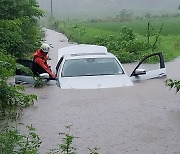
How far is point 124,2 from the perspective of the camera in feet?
455

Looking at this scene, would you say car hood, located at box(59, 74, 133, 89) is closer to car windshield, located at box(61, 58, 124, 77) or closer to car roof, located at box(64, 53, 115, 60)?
car windshield, located at box(61, 58, 124, 77)

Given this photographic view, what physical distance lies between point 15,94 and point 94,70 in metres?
3.09

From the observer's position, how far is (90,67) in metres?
11.2

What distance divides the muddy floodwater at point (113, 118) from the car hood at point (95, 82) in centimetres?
15

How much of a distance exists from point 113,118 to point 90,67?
3152 mm

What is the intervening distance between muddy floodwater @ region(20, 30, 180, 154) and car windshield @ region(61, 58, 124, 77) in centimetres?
58

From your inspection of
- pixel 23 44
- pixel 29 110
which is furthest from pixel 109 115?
pixel 23 44

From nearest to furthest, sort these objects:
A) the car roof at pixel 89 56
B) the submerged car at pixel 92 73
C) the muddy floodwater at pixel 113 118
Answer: the muddy floodwater at pixel 113 118 < the submerged car at pixel 92 73 < the car roof at pixel 89 56

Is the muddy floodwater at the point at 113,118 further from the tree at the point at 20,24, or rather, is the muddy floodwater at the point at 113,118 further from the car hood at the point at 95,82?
the tree at the point at 20,24

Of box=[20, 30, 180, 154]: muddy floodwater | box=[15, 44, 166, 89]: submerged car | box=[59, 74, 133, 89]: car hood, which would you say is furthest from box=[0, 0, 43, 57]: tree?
box=[20, 30, 180, 154]: muddy floodwater

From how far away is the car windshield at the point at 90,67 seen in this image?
36.3 ft

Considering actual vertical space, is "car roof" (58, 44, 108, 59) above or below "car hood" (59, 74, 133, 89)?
above

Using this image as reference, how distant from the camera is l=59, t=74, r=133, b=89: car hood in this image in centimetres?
1042

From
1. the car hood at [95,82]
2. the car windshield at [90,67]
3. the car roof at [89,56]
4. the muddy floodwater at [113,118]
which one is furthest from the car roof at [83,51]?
the muddy floodwater at [113,118]
